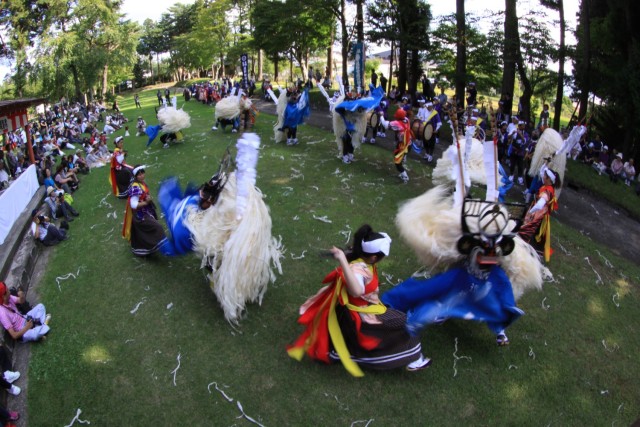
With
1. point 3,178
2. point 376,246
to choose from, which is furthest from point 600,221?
point 3,178

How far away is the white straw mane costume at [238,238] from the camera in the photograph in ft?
17.0

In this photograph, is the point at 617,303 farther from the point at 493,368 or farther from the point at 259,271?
the point at 259,271

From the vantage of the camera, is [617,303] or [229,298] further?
[617,303]

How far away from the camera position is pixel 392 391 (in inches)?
173

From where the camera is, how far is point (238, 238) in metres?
5.14

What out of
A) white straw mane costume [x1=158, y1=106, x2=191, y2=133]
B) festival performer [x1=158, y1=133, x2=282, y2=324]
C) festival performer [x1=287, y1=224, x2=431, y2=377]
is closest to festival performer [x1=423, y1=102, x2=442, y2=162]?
festival performer [x1=158, y1=133, x2=282, y2=324]

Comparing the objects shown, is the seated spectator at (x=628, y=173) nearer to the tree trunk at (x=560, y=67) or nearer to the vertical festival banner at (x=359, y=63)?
the tree trunk at (x=560, y=67)

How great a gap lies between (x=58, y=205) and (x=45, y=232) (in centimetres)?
154

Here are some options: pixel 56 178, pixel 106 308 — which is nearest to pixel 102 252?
pixel 106 308

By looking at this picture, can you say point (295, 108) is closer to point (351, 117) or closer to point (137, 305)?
point (351, 117)

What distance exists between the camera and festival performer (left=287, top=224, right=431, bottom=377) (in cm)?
414

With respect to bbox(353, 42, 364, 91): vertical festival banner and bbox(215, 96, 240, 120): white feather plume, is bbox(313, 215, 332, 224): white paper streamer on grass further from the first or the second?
bbox(215, 96, 240, 120): white feather plume

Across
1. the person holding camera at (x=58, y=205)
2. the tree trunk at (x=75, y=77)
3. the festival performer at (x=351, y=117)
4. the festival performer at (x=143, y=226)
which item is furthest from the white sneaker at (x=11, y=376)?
the tree trunk at (x=75, y=77)

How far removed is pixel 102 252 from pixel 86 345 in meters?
2.80
